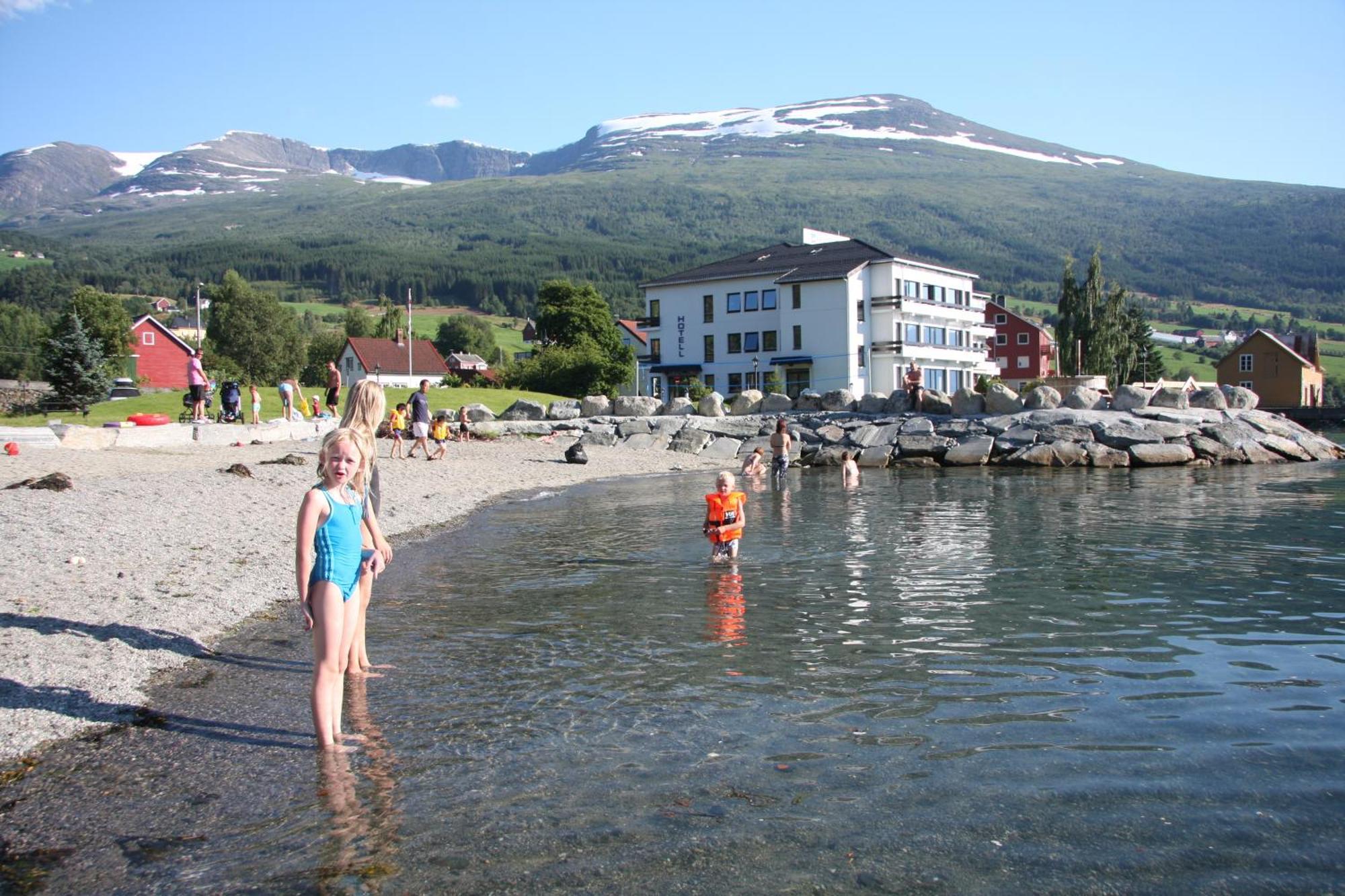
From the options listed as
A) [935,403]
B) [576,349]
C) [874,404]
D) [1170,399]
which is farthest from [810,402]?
[576,349]

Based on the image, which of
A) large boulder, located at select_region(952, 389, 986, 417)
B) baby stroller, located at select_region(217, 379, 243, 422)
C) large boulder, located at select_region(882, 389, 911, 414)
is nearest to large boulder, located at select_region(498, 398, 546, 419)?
baby stroller, located at select_region(217, 379, 243, 422)

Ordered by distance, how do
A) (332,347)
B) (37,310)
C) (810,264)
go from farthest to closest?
(37,310) < (332,347) < (810,264)

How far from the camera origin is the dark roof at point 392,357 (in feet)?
393

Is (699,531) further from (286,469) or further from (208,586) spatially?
(286,469)

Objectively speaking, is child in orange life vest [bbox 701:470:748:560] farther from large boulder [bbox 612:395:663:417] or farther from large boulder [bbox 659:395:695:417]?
large boulder [bbox 659:395:695:417]

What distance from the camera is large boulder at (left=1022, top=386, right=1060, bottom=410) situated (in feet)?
144

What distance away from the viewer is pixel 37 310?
161625 mm

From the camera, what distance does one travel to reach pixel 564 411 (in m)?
49.9

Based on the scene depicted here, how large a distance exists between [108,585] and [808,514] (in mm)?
14597

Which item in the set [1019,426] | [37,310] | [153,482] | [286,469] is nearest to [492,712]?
[153,482]

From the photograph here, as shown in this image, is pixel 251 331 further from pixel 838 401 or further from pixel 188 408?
pixel 838 401

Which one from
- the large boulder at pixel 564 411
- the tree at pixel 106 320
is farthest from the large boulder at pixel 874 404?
the tree at pixel 106 320

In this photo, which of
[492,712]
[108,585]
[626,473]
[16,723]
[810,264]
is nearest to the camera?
[16,723]

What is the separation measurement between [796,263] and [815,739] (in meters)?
78.9
